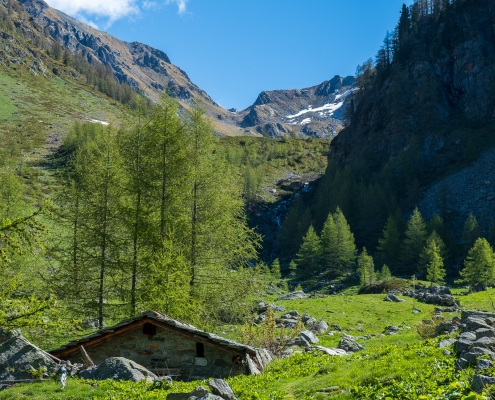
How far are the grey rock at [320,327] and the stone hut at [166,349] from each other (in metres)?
13.9

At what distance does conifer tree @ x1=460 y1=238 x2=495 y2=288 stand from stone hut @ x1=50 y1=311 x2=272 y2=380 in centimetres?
4582

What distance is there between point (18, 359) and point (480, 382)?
1196cm

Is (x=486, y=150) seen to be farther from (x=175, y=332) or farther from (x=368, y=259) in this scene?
(x=175, y=332)

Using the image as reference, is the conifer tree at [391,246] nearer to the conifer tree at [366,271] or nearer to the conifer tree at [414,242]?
the conifer tree at [414,242]

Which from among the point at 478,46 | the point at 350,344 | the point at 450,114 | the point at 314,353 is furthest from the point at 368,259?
the point at 478,46

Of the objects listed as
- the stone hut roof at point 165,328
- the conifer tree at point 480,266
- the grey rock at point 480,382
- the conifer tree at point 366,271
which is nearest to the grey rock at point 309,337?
the stone hut roof at point 165,328

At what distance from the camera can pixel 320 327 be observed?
1174 inches

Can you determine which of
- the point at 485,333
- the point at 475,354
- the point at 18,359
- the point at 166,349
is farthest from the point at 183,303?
the point at 475,354

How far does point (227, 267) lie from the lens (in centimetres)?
2308

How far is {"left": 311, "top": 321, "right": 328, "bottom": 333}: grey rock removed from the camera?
29.3 m

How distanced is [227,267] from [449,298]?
2512 cm

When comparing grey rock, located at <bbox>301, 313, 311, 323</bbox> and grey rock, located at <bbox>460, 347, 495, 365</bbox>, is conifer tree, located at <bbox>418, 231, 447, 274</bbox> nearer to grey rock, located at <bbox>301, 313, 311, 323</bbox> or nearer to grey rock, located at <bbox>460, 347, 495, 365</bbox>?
grey rock, located at <bbox>301, 313, 311, 323</bbox>

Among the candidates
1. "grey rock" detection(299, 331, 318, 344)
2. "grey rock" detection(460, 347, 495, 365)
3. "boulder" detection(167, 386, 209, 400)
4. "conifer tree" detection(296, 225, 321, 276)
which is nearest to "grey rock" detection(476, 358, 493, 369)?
"grey rock" detection(460, 347, 495, 365)

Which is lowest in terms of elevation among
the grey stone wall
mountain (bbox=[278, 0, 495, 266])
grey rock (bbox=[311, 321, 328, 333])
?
grey rock (bbox=[311, 321, 328, 333])
